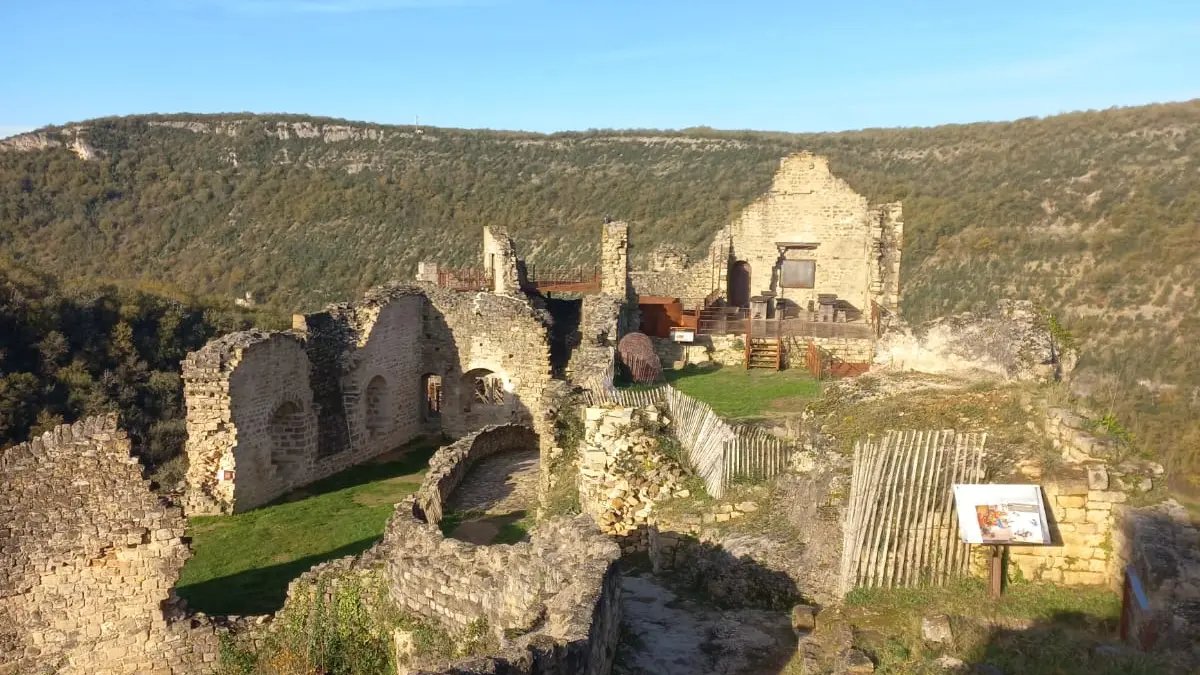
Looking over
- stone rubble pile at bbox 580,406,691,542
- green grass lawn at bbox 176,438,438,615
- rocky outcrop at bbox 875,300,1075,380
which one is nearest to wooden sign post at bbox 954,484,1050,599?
rocky outcrop at bbox 875,300,1075,380

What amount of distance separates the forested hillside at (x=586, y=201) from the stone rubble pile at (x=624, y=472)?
18.8 meters

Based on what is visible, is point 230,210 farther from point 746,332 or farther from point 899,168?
point 746,332

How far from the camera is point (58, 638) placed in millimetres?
9852

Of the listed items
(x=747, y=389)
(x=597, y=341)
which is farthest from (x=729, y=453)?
(x=597, y=341)

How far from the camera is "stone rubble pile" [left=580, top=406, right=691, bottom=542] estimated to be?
10648mm

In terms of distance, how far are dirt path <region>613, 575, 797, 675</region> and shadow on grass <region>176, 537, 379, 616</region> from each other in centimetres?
551

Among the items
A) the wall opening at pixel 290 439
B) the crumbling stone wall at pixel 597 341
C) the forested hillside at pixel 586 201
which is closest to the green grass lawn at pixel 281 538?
the wall opening at pixel 290 439

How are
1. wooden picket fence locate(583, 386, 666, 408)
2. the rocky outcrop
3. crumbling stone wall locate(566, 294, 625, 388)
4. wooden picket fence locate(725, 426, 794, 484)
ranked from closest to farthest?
wooden picket fence locate(725, 426, 794, 484), the rocky outcrop, wooden picket fence locate(583, 386, 666, 408), crumbling stone wall locate(566, 294, 625, 388)

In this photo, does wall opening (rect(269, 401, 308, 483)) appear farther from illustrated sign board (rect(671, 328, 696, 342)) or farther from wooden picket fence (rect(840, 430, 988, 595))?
wooden picket fence (rect(840, 430, 988, 595))

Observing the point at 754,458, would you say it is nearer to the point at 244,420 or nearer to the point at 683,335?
the point at 244,420

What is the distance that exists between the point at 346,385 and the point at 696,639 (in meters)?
12.2

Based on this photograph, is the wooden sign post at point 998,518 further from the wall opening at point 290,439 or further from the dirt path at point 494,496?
the wall opening at point 290,439

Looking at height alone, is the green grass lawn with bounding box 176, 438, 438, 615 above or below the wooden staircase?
below

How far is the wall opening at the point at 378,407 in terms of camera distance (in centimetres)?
1934
